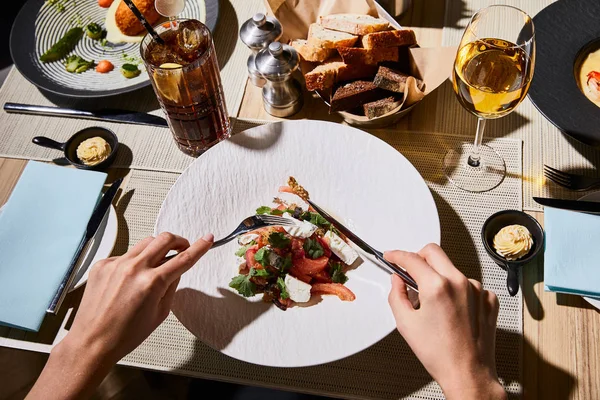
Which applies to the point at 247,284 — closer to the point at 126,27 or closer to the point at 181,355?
the point at 181,355

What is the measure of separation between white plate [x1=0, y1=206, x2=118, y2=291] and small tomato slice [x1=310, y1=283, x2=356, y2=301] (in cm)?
48

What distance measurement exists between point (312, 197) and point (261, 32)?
485mm

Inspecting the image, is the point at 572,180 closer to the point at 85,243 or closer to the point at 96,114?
the point at 85,243

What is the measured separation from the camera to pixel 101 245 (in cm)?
122

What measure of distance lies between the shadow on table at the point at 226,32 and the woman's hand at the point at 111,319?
30.2 inches

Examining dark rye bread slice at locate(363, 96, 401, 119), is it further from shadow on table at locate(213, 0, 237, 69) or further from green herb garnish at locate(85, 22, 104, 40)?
green herb garnish at locate(85, 22, 104, 40)

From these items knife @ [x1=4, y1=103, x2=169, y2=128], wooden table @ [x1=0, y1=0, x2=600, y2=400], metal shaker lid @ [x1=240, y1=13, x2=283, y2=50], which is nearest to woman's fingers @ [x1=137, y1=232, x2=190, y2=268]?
knife @ [x1=4, y1=103, x2=169, y2=128]

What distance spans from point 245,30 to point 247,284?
711 millimetres

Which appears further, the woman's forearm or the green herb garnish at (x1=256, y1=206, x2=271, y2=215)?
the green herb garnish at (x1=256, y1=206, x2=271, y2=215)

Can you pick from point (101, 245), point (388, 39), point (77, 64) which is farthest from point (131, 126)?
point (388, 39)

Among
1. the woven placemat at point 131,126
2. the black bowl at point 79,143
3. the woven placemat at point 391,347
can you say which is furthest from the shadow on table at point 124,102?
the woven placemat at point 391,347

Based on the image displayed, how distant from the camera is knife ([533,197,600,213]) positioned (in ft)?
3.70

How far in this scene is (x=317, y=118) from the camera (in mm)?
1433

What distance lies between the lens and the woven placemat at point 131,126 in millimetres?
1418
